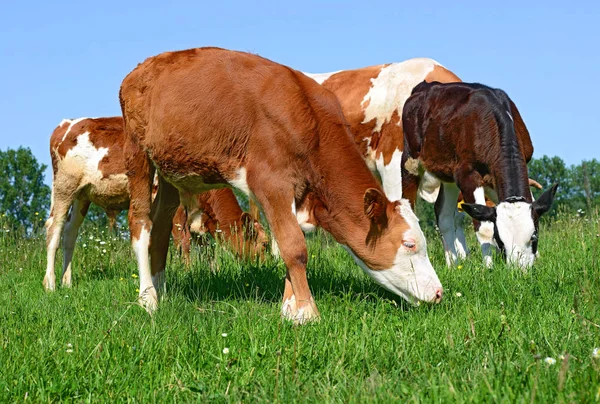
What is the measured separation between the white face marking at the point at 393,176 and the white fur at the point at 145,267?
4.56 meters

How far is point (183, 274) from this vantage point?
27.7ft

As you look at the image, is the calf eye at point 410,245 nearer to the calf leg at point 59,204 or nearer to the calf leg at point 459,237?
the calf leg at point 459,237

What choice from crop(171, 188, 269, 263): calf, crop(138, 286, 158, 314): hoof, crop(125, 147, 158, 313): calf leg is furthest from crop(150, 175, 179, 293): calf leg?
crop(171, 188, 269, 263): calf

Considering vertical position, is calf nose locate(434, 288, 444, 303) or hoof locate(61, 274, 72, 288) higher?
calf nose locate(434, 288, 444, 303)

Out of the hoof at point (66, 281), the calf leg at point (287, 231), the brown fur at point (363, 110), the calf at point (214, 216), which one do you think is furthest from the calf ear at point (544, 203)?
the hoof at point (66, 281)

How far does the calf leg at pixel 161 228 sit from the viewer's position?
7.50 meters

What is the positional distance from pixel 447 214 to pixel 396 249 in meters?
4.24

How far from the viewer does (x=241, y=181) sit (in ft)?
20.8

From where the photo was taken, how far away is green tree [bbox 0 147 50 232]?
227 ft

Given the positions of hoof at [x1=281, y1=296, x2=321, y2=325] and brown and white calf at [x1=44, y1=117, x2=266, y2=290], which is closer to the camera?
hoof at [x1=281, y1=296, x2=321, y2=325]

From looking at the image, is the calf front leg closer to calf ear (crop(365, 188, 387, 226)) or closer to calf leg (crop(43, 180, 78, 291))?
calf ear (crop(365, 188, 387, 226))

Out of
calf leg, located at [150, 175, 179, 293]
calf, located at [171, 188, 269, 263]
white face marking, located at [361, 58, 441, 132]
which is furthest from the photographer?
calf, located at [171, 188, 269, 263]

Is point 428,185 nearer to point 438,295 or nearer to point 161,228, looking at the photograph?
point 161,228

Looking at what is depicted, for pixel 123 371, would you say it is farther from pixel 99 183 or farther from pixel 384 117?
pixel 384 117
